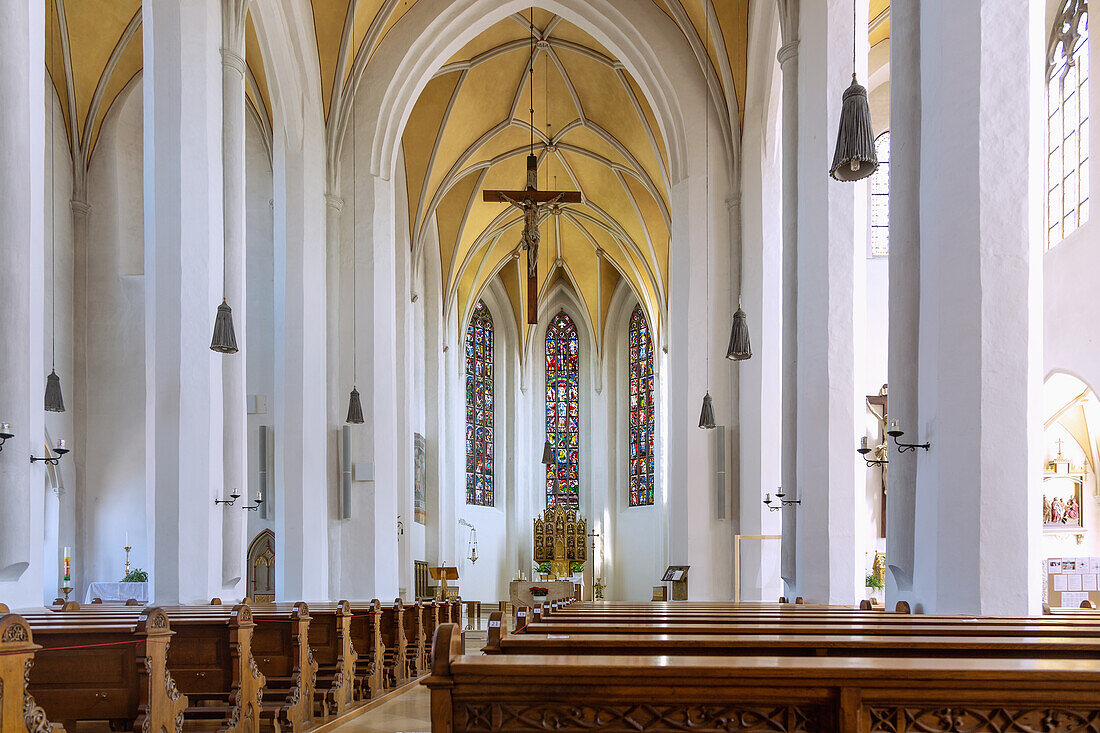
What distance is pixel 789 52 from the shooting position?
10328 millimetres

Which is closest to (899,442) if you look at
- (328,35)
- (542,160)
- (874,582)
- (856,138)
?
(856,138)

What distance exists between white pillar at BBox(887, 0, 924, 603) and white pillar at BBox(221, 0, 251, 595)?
21.4ft

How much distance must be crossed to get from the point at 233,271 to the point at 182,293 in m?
1.82

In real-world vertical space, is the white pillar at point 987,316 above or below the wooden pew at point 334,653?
above

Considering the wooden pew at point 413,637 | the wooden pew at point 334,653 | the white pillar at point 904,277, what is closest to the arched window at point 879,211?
the wooden pew at point 413,637

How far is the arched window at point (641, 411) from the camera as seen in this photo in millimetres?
27016

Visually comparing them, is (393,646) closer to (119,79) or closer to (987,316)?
(987,316)

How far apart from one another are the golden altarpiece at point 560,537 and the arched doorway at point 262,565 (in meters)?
9.79

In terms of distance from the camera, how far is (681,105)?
14859 millimetres

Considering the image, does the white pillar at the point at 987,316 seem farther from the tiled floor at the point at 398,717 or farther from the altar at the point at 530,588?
the altar at the point at 530,588

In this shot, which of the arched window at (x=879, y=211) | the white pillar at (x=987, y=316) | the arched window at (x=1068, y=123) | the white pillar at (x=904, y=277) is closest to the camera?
the white pillar at (x=987, y=316)

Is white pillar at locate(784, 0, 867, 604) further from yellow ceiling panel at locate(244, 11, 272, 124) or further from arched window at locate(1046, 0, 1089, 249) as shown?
yellow ceiling panel at locate(244, 11, 272, 124)

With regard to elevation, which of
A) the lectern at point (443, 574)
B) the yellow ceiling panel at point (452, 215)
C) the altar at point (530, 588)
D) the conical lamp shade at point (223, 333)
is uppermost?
the yellow ceiling panel at point (452, 215)

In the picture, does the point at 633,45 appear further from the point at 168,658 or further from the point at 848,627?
the point at 848,627
